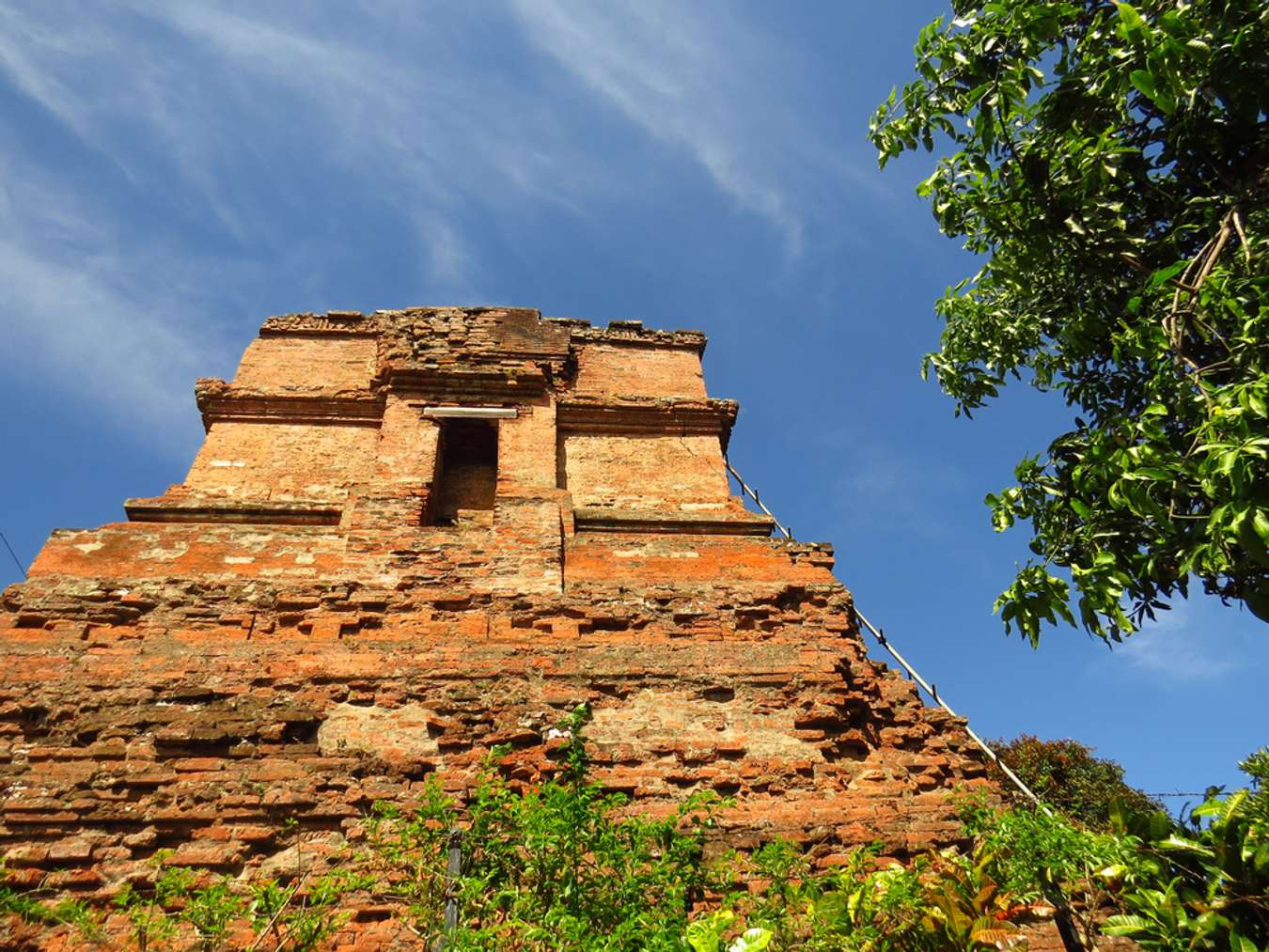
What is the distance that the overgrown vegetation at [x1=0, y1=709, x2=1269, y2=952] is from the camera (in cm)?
410

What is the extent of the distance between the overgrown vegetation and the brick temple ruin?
1.16 feet

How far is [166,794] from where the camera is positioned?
4.97 metres

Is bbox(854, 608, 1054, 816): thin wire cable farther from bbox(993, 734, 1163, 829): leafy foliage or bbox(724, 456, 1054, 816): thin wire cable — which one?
bbox(993, 734, 1163, 829): leafy foliage

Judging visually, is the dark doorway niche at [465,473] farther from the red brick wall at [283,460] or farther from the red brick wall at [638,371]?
the red brick wall at [638,371]

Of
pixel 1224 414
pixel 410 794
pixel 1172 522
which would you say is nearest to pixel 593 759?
pixel 410 794

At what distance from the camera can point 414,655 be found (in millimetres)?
5820

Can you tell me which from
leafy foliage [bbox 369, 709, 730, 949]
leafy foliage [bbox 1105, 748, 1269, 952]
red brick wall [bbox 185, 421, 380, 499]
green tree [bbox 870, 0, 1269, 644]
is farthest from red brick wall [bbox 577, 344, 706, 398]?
leafy foliage [bbox 1105, 748, 1269, 952]

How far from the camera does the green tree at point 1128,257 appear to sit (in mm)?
3834

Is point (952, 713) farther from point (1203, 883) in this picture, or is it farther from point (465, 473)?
point (465, 473)

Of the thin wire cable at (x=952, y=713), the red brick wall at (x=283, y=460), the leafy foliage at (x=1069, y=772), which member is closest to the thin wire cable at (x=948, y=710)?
the thin wire cable at (x=952, y=713)

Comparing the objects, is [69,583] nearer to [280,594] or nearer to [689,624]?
[280,594]

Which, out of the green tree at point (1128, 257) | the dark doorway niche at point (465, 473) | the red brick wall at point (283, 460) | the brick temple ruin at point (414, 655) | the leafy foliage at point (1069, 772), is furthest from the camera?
the leafy foliage at point (1069, 772)

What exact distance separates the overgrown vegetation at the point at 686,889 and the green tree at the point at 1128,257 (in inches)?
48.4

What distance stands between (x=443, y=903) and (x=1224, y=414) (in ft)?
12.9
